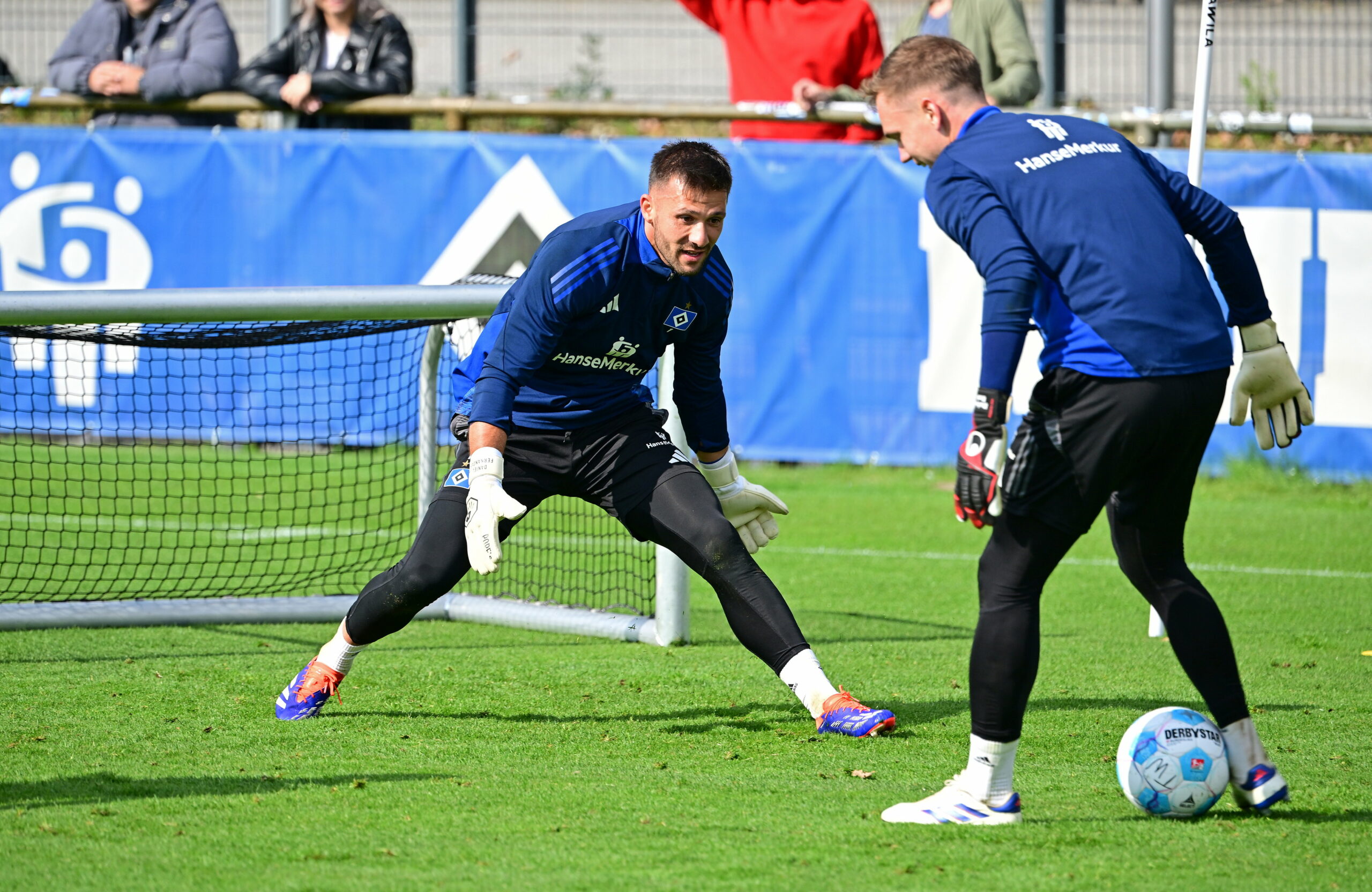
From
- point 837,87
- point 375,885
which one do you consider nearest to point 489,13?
point 837,87

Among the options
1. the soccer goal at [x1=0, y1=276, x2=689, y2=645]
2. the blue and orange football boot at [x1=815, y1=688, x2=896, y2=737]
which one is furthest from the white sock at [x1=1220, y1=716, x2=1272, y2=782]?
the soccer goal at [x1=0, y1=276, x2=689, y2=645]

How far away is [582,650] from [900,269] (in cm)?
506

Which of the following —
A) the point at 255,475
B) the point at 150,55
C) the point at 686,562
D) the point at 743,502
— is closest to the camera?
the point at 686,562

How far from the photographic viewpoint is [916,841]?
388 cm

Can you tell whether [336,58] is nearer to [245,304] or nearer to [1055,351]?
[245,304]

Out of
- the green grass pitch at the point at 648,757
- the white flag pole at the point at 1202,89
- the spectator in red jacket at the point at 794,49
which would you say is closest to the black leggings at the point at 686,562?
the green grass pitch at the point at 648,757

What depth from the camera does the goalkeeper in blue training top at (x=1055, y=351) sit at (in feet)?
12.8

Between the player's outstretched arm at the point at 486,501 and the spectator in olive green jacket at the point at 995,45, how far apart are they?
6.61 m

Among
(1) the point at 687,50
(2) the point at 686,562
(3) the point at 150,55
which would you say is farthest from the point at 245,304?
(1) the point at 687,50

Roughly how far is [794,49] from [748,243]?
62.5 inches

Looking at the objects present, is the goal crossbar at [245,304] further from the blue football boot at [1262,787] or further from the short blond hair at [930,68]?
the blue football boot at [1262,787]

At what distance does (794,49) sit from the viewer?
11.5 meters

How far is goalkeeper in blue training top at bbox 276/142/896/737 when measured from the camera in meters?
4.90

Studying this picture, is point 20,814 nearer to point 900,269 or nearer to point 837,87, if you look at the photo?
point 900,269
